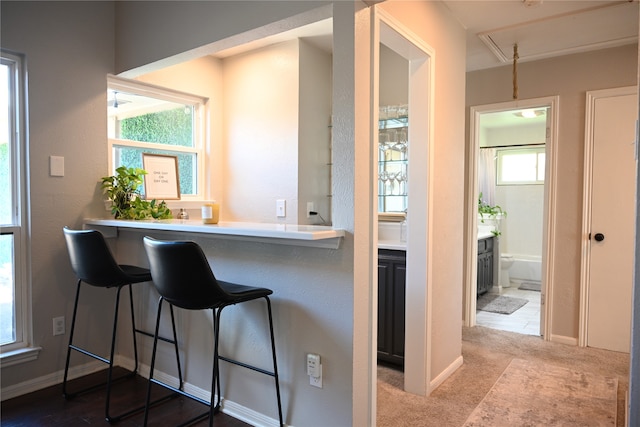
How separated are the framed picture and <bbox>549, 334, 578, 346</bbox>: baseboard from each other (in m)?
3.22

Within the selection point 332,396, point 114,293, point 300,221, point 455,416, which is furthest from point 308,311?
point 114,293

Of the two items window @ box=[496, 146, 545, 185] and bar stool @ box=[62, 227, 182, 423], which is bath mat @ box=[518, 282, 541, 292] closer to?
window @ box=[496, 146, 545, 185]

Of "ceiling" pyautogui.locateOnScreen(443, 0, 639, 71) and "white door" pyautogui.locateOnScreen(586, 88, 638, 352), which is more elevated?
"ceiling" pyautogui.locateOnScreen(443, 0, 639, 71)

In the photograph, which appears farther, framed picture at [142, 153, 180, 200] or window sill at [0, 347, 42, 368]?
framed picture at [142, 153, 180, 200]

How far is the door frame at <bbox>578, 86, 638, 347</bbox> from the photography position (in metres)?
3.32

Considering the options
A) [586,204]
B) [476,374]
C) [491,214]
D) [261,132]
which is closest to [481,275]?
[491,214]

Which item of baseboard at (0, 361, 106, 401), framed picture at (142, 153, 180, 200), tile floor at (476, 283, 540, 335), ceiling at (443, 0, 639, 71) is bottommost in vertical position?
tile floor at (476, 283, 540, 335)

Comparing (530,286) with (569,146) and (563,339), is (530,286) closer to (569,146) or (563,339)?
(563,339)

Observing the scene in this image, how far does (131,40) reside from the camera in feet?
8.77

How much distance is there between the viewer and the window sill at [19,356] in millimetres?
2357

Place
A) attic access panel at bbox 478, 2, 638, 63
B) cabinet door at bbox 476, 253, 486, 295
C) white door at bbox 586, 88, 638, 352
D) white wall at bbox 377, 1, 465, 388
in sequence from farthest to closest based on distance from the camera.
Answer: cabinet door at bbox 476, 253, 486, 295
white door at bbox 586, 88, 638, 352
attic access panel at bbox 478, 2, 638, 63
white wall at bbox 377, 1, 465, 388

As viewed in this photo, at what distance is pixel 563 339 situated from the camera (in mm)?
3500

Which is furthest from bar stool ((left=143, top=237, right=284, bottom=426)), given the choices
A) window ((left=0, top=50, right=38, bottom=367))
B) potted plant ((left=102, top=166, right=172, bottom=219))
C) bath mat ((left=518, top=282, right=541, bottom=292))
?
bath mat ((left=518, top=282, right=541, bottom=292))

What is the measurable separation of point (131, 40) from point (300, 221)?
1644mm
